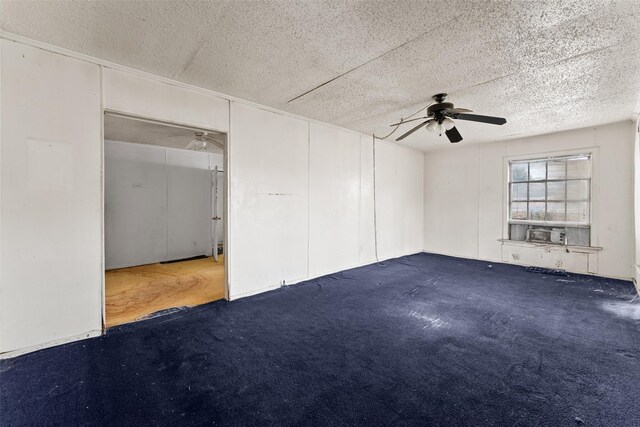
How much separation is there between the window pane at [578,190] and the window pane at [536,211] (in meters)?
0.45

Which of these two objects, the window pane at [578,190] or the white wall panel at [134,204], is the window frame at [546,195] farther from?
the white wall panel at [134,204]

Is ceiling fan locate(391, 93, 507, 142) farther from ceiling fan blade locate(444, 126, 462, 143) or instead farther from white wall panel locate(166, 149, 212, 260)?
white wall panel locate(166, 149, 212, 260)

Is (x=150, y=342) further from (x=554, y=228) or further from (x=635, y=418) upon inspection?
(x=554, y=228)

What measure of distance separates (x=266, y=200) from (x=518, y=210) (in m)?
5.32

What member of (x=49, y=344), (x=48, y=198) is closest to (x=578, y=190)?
(x=48, y=198)

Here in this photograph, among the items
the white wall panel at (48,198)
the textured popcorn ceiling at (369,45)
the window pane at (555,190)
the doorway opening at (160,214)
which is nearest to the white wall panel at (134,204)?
the doorway opening at (160,214)

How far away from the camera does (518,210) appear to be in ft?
19.1

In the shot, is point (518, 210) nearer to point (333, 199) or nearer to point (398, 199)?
point (398, 199)

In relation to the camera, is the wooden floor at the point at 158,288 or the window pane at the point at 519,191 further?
the window pane at the point at 519,191

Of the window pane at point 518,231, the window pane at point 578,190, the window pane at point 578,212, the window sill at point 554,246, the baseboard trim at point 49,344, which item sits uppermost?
the window pane at point 578,190

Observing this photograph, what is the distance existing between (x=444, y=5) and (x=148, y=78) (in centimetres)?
294

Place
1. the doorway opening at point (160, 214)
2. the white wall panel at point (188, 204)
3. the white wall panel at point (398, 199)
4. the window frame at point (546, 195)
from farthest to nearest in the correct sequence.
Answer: the white wall panel at point (188, 204), the white wall panel at point (398, 199), the window frame at point (546, 195), the doorway opening at point (160, 214)

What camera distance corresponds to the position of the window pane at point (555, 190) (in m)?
5.29

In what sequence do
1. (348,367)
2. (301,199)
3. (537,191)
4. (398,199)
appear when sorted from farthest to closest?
(398,199), (537,191), (301,199), (348,367)
